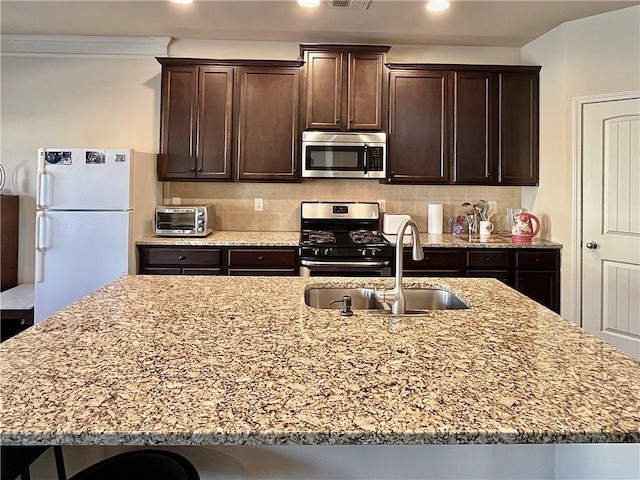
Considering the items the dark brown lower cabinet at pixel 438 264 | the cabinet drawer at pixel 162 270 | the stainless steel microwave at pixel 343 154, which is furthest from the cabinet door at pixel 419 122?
the cabinet drawer at pixel 162 270

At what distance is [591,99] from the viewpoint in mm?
3439

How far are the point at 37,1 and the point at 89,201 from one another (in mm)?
1421

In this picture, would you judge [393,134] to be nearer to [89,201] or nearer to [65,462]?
[89,201]

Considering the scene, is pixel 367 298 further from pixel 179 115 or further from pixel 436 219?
pixel 179 115

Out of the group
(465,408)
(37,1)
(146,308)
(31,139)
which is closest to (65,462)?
(146,308)

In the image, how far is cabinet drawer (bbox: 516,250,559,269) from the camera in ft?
11.6

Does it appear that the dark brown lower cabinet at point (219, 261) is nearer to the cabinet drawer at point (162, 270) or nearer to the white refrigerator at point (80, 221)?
the cabinet drawer at point (162, 270)

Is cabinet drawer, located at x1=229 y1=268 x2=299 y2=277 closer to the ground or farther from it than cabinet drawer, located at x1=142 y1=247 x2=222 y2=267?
closer to the ground

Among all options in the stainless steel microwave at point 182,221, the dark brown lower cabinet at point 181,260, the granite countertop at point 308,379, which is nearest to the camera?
the granite countertop at point 308,379

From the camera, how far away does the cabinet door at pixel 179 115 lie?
12.3 ft

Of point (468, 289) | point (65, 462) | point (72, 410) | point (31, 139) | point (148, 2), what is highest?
point (148, 2)

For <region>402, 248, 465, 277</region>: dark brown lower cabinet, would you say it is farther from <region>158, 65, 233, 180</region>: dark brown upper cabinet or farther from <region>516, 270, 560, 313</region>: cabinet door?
<region>158, 65, 233, 180</region>: dark brown upper cabinet

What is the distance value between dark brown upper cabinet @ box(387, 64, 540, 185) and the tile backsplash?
316 millimetres

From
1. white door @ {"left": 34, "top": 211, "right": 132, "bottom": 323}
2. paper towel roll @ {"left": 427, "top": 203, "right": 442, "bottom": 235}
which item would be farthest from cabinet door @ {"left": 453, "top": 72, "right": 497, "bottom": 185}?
white door @ {"left": 34, "top": 211, "right": 132, "bottom": 323}
